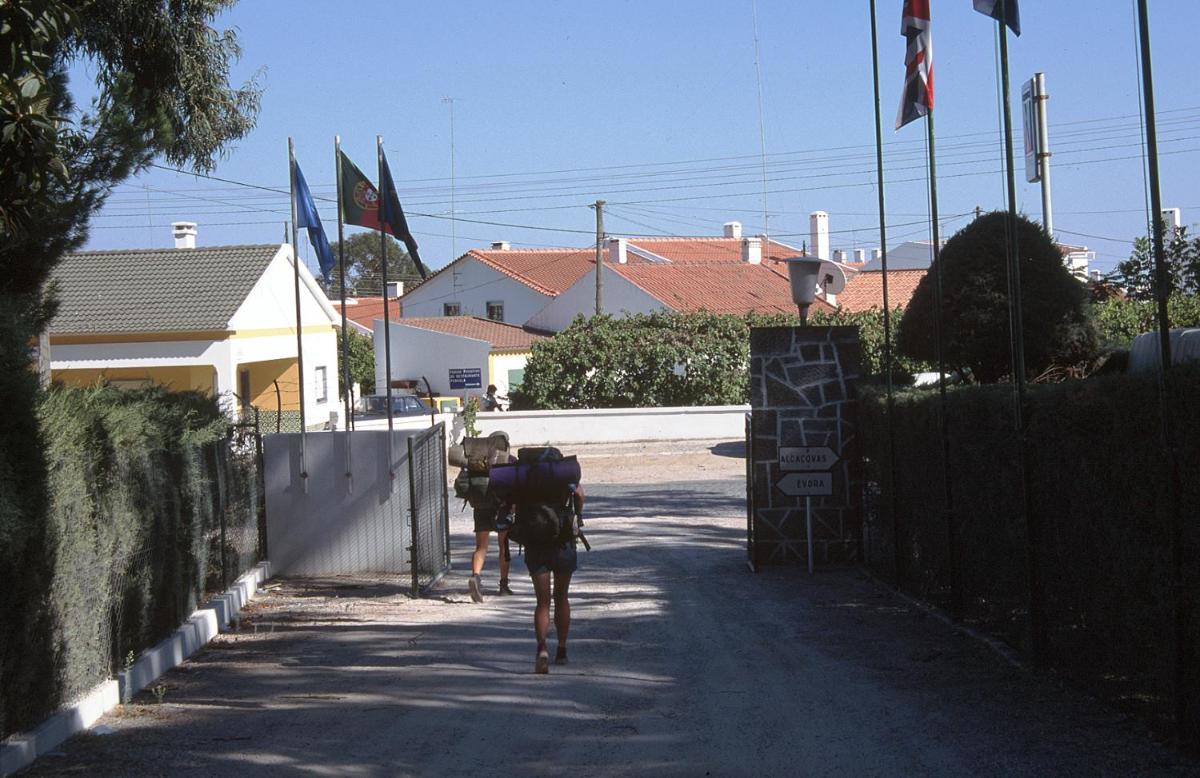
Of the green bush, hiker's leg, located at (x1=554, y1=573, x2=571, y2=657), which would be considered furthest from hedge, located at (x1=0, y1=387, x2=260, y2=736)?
the green bush

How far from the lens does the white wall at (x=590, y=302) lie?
Result: 4988cm

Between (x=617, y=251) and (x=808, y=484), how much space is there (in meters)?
50.3

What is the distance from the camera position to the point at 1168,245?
16.4 m

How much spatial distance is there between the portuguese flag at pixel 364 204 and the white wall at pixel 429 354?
35075mm

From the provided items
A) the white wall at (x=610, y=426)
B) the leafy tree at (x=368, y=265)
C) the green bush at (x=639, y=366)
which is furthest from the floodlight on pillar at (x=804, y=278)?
the leafy tree at (x=368, y=265)

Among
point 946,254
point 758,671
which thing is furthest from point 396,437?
point 946,254

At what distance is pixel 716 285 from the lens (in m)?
51.9

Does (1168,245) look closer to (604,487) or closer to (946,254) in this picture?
(946,254)

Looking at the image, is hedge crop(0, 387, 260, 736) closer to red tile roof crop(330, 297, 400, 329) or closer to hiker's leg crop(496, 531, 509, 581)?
hiker's leg crop(496, 531, 509, 581)

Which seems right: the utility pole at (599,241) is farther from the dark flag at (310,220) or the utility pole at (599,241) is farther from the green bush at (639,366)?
the dark flag at (310,220)

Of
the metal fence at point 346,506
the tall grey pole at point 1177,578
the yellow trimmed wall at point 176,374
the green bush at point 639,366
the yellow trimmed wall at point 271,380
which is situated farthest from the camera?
the green bush at point 639,366

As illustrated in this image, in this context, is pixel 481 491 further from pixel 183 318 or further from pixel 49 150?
pixel 183 318

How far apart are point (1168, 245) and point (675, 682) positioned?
1136 centimetres

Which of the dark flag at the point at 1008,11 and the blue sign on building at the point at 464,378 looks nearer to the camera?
the dark flag at the point at 1008,11
